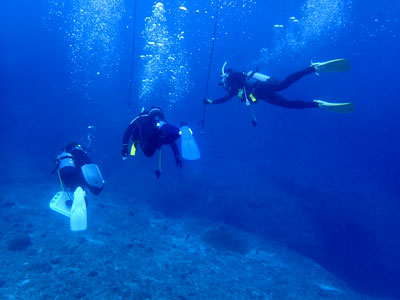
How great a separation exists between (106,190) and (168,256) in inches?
303

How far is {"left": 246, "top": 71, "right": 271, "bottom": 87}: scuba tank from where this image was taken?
279 inches

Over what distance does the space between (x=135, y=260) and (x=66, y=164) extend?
4450 millimetres

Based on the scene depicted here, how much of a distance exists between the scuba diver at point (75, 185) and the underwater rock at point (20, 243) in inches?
161

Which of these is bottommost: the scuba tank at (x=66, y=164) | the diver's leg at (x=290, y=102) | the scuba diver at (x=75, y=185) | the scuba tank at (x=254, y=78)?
the scuba diver at (x=75, y=185)

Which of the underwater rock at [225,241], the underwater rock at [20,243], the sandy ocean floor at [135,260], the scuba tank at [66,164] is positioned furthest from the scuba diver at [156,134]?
the underwater rock at [225,241]

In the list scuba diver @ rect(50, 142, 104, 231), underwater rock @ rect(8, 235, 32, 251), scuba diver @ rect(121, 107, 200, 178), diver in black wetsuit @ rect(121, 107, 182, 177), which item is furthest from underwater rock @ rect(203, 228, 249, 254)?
scuba diver @ rect(50, 142, 104, 231)

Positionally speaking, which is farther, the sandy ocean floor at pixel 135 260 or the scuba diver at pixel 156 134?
the sandy ocean floor at pixel 135 260

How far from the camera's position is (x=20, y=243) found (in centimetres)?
837

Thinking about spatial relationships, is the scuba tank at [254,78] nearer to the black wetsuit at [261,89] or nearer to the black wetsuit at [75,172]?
the black wetsuit at [261,89]

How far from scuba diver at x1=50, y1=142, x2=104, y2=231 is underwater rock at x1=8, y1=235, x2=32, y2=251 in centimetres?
409

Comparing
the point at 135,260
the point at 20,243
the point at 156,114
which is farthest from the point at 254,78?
the point at 20,243

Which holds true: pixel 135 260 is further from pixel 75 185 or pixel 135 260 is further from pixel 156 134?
pixel 156 134

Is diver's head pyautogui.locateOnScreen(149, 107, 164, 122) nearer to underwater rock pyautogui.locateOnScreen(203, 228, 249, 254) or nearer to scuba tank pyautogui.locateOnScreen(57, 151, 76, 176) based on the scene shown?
scuba tank pyautogui.locateOnScreen(57, 151, 76, 176)

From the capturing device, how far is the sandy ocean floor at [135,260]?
687 cm
